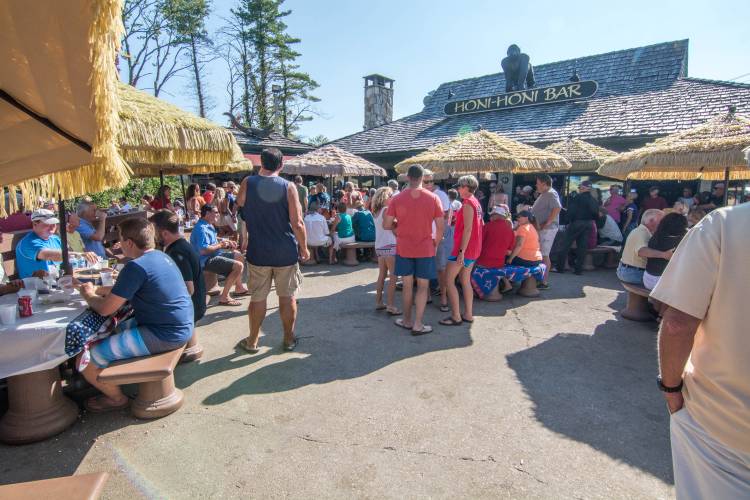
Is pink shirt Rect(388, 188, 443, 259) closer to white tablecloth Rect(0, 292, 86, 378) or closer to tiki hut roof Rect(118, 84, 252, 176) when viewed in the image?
tiki hut roof Rect(118, 84, 252, 176)

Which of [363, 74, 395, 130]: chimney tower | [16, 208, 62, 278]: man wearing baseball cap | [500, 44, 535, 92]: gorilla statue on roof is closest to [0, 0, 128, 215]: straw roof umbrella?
[16, 208, 62, 278]: man wearing baseball cap

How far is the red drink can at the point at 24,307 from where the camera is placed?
2.78 meters

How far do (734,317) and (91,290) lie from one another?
3503 mm

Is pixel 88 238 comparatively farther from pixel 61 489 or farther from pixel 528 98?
pixel 528 98

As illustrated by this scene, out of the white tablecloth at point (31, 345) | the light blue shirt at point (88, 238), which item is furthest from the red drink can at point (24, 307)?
the light blue shirt at point (88, 238)

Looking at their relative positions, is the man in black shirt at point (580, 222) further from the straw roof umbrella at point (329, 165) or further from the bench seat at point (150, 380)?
the bench seat at point (150, 380)

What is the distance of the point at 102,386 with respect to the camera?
2.94 meters

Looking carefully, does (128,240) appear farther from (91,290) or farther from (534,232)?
(534,232)

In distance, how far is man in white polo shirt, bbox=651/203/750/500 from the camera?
1.30 metres

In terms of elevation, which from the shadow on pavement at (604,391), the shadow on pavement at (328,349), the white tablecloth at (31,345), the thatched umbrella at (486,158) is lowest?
the shadow on pavement at (604,391)

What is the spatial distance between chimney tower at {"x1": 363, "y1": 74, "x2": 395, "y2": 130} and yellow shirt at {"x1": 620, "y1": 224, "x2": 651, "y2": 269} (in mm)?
18292

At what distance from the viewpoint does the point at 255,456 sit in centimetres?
259

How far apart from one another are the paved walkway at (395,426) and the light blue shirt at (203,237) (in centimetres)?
153

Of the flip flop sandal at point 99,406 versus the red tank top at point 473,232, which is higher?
the red tank top at point 473,232
